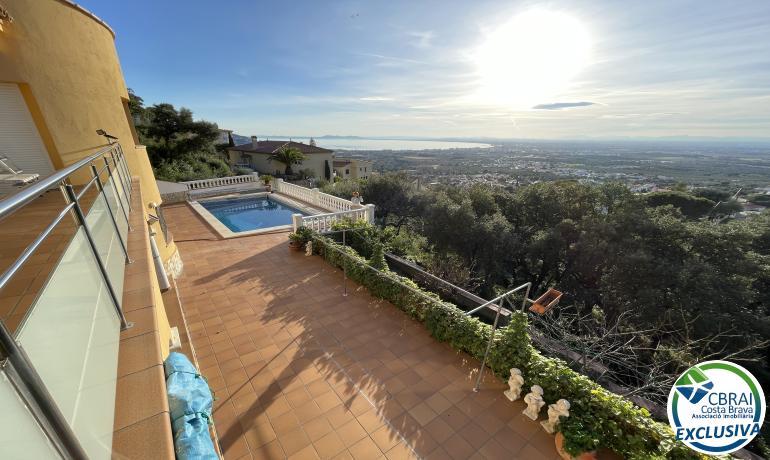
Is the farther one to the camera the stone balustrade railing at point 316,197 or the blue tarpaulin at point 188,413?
the stone balustrade railing at point 316,197

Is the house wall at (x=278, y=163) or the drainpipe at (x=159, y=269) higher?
the drainpipe at (x=159, y=269)

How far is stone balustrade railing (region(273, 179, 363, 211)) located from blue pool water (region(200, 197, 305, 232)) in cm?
87

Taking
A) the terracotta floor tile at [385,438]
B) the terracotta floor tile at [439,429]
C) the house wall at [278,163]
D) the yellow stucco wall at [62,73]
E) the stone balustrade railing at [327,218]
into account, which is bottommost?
the house wall at [278,163]

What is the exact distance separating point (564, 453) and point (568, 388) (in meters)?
0.71

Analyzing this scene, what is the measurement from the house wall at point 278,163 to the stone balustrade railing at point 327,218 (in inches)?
1082

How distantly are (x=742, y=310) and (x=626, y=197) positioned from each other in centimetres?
694

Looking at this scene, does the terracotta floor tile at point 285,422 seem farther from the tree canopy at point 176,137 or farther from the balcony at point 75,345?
the tree canopy at point 176,137

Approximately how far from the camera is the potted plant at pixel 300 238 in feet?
29.4

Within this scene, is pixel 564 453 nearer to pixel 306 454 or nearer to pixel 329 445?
pixel 329 445

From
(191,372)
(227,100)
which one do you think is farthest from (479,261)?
(227,100)

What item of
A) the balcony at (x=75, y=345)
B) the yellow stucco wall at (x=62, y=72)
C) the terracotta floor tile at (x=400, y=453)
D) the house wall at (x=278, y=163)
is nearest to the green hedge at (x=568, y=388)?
the terracotta floor tile at (x=400, y=453)

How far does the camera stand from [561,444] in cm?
353

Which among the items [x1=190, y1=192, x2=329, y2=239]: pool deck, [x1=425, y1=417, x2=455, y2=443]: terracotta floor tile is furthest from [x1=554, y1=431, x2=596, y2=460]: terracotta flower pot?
[x1=190, y1=192, x2=329, y2=239]: pool deck

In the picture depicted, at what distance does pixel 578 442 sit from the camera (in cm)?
338
